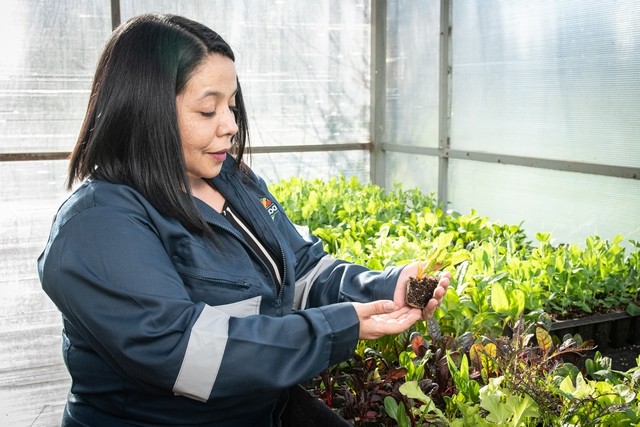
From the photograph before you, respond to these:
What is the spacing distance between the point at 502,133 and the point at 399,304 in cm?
344

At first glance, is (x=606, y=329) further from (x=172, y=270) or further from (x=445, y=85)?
(x=445, y=85)

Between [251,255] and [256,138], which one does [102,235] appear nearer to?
[251,255]

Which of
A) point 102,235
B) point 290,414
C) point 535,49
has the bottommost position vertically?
point 290,414

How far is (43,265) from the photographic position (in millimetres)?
1517

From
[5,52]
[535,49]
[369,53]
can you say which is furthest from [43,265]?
[369,53]

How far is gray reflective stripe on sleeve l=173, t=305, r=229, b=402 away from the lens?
1.43 m

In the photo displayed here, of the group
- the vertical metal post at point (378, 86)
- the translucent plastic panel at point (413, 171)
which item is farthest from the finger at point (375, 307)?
the vertical metal post at point (378, 86)

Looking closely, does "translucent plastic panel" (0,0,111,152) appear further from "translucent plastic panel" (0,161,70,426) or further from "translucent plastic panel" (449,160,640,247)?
"translucent plastic panel" (449,160,640,247)

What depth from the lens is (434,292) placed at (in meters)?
1.83

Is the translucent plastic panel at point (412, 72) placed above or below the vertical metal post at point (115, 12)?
below

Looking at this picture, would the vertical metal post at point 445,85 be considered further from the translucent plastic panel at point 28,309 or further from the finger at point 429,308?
the finger at point 429,308

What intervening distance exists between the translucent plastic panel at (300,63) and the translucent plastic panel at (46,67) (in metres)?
0.84

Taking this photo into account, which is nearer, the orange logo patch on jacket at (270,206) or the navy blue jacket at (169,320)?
the navy blue jacket at (169,320)

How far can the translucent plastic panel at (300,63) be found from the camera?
20.4 ft
